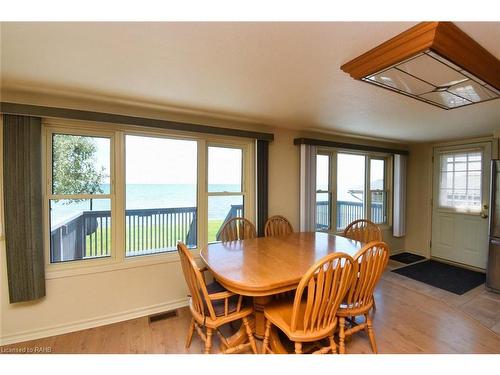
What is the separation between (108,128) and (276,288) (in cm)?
215

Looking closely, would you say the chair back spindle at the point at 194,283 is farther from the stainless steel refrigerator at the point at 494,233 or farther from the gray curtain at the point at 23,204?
the stainless steel refrigerator at the point at 494,233

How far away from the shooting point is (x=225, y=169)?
9.81 ft

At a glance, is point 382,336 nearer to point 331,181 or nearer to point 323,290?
point 323,290

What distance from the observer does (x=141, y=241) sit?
2566 mm

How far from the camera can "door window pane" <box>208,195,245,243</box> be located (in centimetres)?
290

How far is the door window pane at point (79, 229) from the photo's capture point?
219cm

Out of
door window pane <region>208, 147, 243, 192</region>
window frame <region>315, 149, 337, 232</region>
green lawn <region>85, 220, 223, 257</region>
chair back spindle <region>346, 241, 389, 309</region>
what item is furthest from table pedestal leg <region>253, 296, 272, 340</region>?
window frame <region>315, 149, 337, 232</region>

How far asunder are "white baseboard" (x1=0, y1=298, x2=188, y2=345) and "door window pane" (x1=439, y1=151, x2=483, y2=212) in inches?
180

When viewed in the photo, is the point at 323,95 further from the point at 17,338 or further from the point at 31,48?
the point at 17,338

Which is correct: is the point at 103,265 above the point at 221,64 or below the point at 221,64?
below

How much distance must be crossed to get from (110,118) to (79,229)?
3.69 feet

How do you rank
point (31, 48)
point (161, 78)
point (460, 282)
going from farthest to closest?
point (460, 282)
point (161, 78)
point (31, 48)

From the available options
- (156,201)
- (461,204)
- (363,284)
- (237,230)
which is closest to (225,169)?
(237,230)
